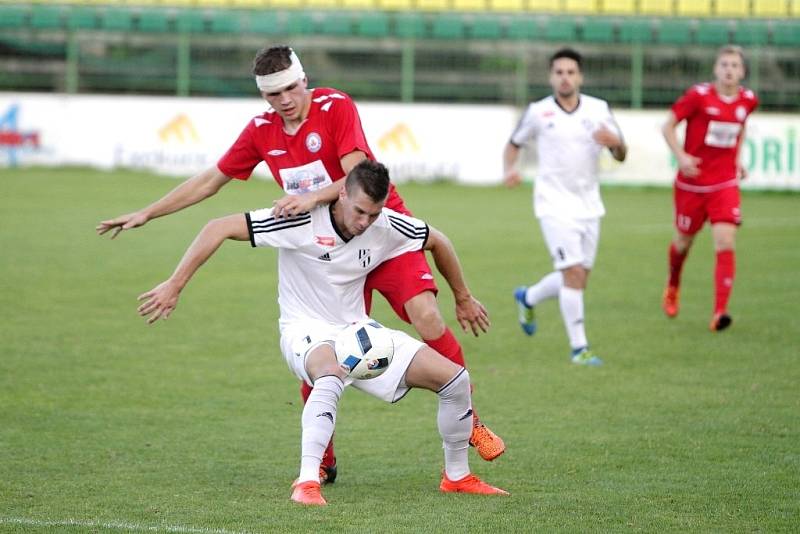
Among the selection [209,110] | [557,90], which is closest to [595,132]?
[557,90]

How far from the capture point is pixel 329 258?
5.95 metres

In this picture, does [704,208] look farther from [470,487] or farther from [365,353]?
[365,353]

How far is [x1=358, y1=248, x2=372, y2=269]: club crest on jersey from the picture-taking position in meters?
6.01

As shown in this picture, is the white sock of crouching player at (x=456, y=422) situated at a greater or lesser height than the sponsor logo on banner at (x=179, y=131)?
greater

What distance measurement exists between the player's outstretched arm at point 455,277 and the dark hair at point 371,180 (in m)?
0.63

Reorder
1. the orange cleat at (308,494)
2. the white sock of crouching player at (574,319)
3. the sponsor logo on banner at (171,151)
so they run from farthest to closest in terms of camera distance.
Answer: the sponsor logo on banner at (171,151) → the white sock of crouching player at (574,319) → the orange cleat at (308,494)

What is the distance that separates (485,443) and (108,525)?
73.6 inches

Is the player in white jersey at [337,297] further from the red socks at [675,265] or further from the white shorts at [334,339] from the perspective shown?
the red socks at [675,265]

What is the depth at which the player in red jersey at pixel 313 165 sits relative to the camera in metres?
6.11

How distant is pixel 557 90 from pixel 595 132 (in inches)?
22.3

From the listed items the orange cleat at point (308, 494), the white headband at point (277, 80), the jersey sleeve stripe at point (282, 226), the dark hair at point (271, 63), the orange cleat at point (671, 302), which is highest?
the dark hair at point (271, 63)

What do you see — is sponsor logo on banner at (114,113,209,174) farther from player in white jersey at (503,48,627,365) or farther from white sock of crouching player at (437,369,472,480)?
white sock of crouching player at (437,369,472,480)

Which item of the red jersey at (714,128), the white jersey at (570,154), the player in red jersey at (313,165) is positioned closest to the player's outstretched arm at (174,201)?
the player in red jersey at (313,165)

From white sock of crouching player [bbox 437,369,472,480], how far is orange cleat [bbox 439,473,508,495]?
2 centimetres
